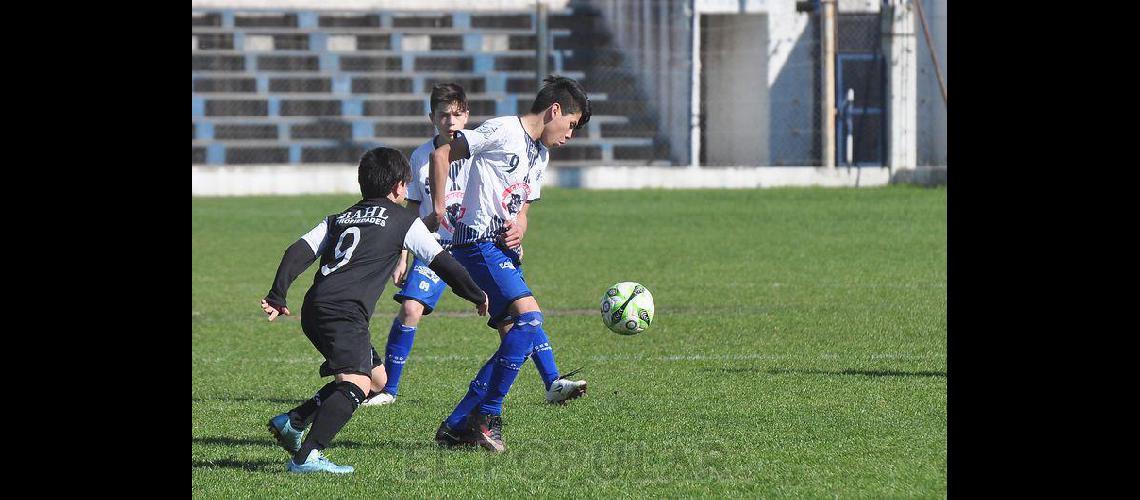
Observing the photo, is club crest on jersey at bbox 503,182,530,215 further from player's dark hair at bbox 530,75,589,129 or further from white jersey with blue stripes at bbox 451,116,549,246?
player's dark hair at bbox 530,75,589,129

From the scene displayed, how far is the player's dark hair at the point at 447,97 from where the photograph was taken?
840 centimetres

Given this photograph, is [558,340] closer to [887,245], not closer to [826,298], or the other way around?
[826,298]

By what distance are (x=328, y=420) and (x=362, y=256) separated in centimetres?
68

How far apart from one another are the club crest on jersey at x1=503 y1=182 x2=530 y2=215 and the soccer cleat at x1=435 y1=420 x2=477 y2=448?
1.05 meters

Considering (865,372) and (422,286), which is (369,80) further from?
(865,372)

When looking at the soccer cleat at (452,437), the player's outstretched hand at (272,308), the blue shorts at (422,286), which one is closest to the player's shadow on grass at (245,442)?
the soccer cleat at (452,437)

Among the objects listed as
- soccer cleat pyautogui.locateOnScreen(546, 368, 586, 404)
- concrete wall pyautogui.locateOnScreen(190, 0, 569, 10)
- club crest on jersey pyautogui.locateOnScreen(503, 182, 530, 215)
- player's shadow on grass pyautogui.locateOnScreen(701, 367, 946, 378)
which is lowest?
player's shadow on grass pyautogui.locateOnScreen(701, 367, 946, 378)

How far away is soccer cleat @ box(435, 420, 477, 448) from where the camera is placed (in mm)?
6668

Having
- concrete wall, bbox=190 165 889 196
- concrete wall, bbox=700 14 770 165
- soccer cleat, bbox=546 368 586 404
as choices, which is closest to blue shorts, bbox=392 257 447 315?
soccer cleat, bbox=546 368 586 404

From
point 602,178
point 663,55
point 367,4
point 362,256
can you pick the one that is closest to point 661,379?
point 362,256

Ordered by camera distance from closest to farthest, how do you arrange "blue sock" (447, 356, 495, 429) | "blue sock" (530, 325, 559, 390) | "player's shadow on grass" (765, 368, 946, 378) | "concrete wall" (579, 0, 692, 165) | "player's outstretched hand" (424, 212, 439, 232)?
"blue sock" (447, 356, 495, 429) → "player's outstretched hand" (424, 212, 439, 232) → "blue sock" (530, 325, 559, 390) → "player's shadow on grass" (765, 368, 946, 378) → "concrete wall" (579, 0, 692, 165)

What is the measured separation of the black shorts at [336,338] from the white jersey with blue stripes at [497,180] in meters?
1.00
